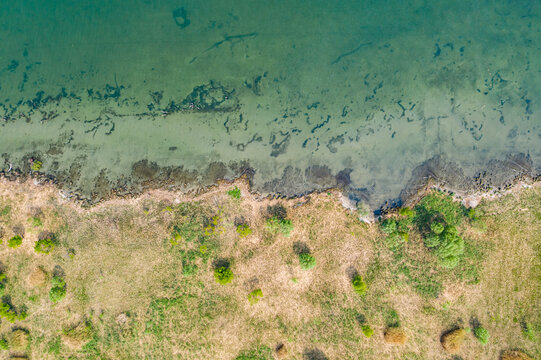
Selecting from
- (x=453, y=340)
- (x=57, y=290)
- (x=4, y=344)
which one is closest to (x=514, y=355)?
(x=453, y=340)

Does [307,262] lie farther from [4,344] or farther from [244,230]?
[4,344]

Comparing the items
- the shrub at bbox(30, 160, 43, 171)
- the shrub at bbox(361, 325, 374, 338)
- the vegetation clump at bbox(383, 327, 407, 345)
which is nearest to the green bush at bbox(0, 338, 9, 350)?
the shrub at bbox(30, 160, 43, 171)

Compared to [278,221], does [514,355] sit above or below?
below

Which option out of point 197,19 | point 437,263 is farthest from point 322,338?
point 197,19

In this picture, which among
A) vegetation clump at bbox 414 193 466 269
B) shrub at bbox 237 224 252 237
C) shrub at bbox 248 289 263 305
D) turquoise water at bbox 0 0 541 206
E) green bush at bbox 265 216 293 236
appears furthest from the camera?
A: turquoise water at bbox 0 0 541 206

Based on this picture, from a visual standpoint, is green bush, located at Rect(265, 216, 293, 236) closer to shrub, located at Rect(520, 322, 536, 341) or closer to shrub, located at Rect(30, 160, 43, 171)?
shrub, located at Rect(30, 160, 43, 171)

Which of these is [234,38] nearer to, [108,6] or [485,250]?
[108,6]
